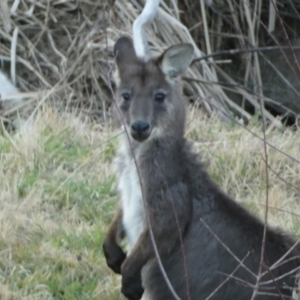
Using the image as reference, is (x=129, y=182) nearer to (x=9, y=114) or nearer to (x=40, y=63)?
(x=9, y=114)

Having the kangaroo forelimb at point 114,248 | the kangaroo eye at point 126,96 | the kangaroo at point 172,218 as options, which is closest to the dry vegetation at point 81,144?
the kangaroo forelimb at point 114,248

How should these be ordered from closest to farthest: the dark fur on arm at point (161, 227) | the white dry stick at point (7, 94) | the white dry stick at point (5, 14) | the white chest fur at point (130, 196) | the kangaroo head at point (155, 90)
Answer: the dark fur on arm at point (161, 227), the white chest fur at point (130, 196), the kangaroo head at point (155, 90), the white dry stick at point (7, 94), the white dry stick at point (5, 14)

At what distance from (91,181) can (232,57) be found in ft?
12.5

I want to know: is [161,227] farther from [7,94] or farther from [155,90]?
[7,94]

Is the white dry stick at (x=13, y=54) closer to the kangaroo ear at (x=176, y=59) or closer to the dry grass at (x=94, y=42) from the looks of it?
the dry grass at (x=94, y=42)

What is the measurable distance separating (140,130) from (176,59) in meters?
0.52

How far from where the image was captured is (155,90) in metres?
5.44

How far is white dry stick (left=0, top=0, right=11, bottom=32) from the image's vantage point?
9.27 meters

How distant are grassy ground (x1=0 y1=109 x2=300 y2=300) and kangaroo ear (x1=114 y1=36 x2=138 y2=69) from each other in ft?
3.64

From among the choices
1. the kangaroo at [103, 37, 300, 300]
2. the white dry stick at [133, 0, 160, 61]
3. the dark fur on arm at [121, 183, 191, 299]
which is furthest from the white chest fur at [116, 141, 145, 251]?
the white dry stick at [133, 0, 160, 61]

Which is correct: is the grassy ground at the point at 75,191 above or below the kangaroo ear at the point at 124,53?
below

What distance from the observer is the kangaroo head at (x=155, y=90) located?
5.34 m

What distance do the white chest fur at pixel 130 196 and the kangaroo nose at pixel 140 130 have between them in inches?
5.4

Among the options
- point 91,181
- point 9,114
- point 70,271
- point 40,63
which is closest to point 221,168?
point 91,181
